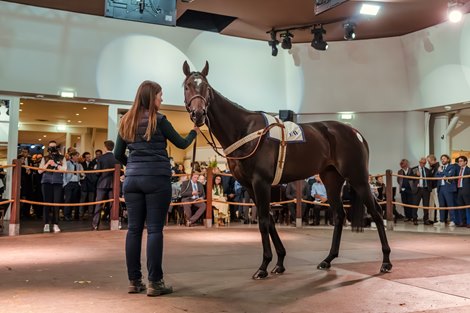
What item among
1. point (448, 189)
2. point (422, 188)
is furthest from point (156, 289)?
point (422, 188)

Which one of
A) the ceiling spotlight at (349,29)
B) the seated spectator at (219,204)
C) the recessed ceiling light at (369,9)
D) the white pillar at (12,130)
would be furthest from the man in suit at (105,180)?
the ceiling spotlight at (349,29)

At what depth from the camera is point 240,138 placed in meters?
4.24

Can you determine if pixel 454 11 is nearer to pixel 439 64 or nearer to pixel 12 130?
pixel 439 64

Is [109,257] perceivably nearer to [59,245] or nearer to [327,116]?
[59,245]

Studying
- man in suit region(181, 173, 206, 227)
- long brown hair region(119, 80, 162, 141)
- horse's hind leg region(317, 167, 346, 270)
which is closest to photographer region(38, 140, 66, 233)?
man in suit region(181, 173, 206, 227)

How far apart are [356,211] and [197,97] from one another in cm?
250

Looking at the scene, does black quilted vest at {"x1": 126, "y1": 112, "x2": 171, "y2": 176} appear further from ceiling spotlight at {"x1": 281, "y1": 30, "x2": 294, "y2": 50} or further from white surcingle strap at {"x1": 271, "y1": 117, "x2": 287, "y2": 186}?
ceiling spotlight at {"x1": 281, "y1": 30, "x2": 294, "y2": 50}

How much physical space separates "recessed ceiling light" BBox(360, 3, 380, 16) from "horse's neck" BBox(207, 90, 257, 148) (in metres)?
6.57

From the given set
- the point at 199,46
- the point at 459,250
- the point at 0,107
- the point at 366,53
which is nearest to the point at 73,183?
the point at 0,107

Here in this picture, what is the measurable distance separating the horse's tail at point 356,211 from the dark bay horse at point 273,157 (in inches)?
0.4

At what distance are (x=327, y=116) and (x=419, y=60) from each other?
289 centimetres

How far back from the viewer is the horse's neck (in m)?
4.21

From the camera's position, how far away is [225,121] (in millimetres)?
4234

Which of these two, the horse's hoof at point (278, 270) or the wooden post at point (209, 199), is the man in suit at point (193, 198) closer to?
the wooden post at point (209, 199)
